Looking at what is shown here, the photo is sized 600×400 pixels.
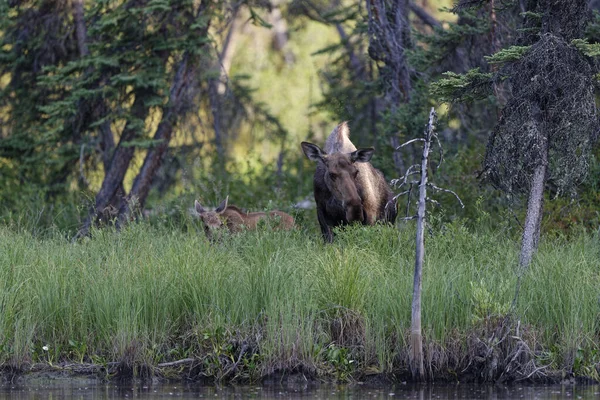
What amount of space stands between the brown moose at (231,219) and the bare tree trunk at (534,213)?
3.31m

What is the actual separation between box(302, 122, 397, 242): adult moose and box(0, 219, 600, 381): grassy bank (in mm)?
2003

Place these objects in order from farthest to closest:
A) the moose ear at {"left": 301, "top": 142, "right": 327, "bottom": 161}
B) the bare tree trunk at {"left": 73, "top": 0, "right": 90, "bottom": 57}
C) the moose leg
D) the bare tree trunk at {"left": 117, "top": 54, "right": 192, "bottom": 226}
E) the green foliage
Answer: the bare tree trunk at {"left": 73, "top": 0, "right": 90, "bottom": 57} < the bare tree trunk at {"left": 117, "top": 54, "right": 192, "bottom": 226} < the moose leg < the moose ear at {"left": 301, "top": 142, "right": 327, "bottom": 161} < the green foliage

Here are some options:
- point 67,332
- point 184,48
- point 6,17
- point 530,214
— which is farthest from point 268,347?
point 6,17

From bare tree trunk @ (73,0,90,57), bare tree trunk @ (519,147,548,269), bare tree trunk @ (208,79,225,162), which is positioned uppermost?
bare tree trunk @ (73,0,90,57)

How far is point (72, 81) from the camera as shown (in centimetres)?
1812

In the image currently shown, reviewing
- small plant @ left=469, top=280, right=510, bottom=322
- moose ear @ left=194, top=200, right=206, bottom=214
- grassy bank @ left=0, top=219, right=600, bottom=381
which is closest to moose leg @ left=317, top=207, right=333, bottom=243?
moose ear @ left=194, top=200, right=206, bottom=214

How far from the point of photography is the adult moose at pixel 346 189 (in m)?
12.6

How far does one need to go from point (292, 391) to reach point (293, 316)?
2.71 feet

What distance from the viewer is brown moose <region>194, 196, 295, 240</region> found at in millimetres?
13102

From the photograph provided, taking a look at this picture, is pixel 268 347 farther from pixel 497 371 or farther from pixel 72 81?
pixel 72 81

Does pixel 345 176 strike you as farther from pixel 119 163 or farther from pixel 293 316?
pixel 119 163

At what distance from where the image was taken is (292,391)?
29.1ft

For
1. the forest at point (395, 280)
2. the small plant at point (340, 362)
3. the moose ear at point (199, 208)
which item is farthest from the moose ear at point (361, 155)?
the small plant at point (340, 362)

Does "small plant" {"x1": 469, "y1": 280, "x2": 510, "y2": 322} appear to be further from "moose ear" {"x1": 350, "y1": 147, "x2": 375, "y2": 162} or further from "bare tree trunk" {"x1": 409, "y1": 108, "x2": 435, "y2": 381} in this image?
"moose ear" {"x1": 350, "y1": 147, "x2": 375, "y2": 162}
